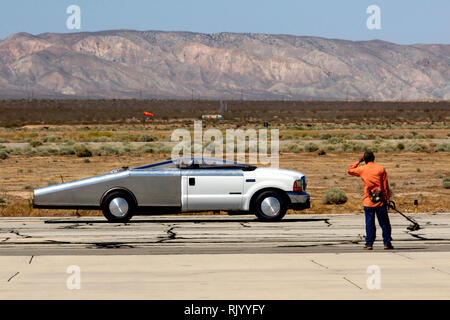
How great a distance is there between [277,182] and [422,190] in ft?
42.7

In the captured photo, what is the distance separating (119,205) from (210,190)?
204 cm

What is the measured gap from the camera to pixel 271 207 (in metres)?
17.4

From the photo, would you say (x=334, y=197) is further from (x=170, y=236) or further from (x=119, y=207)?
(x=170, y=236)

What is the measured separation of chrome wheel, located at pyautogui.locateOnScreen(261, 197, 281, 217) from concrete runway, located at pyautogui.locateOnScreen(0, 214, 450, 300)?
38cm

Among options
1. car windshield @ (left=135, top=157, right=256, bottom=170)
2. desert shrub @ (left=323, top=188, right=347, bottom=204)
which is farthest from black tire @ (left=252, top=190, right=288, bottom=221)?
desert shrub @ (left=323, top=188, right=347, bottom=204)

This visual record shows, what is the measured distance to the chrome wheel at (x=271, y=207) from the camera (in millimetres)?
17297

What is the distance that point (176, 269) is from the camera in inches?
445

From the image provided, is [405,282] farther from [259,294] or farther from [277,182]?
[277,182]

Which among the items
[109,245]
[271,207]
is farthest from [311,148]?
[109,245]

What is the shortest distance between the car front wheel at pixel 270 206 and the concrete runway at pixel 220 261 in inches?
12.6

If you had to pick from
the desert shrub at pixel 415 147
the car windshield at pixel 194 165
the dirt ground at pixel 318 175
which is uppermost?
the car windshield at pixel 194 165

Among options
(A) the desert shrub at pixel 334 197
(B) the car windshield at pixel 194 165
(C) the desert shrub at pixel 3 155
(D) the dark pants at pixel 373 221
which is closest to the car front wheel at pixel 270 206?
(B) the car windshield at pixel 194 165

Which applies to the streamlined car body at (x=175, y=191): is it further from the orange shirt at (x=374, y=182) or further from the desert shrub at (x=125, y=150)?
the desert shrub at (x=125, y=150)

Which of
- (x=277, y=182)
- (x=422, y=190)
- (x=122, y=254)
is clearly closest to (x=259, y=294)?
(x=122, y=254)
